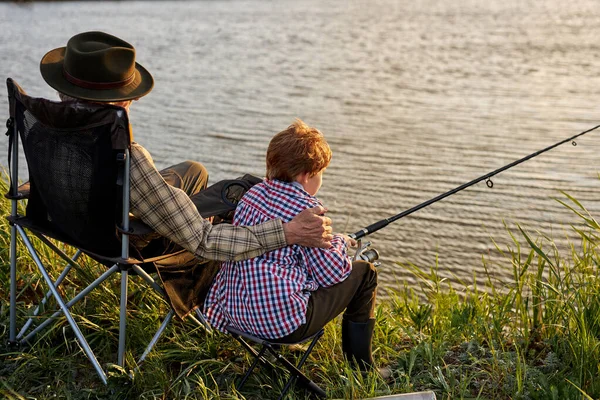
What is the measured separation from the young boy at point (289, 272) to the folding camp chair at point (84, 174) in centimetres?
37

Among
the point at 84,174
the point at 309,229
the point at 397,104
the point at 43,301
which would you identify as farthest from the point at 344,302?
the point at 397,104

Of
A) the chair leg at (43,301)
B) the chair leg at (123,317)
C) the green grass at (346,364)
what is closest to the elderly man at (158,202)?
the chair leg at (123,317)

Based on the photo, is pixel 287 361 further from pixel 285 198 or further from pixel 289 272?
pixel 285 198

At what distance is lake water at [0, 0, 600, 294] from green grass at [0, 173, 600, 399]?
1.63 m

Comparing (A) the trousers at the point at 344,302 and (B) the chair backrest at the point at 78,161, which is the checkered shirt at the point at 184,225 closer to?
(B) the chair backrest at the point at 78,161

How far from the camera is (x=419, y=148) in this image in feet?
27.5

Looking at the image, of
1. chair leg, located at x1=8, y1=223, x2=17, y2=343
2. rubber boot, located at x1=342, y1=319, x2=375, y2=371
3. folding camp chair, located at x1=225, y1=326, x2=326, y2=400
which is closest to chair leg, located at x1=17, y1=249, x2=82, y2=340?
chair leg, located at x1=8, y1=223, x2=17, y2=343

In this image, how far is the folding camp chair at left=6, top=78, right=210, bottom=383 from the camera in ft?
8.87

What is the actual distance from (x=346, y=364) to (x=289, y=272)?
1.60 feet

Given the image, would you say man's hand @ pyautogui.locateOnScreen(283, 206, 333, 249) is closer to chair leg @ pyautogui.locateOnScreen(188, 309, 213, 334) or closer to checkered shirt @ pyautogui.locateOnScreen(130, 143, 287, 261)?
checkered shirt @ pyautogui.locateOnScreen(130, 143, 287, 261)

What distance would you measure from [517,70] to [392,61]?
7.40 feet

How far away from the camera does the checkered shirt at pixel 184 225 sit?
278 centimetres

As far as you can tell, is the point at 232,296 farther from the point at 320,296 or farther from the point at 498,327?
the point at 498,327

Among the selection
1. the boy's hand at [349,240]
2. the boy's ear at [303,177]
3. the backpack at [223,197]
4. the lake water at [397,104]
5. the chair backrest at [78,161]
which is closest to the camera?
the chair backrest at [78,161]
